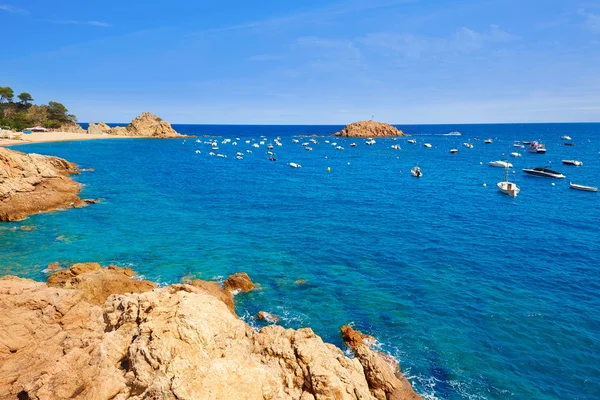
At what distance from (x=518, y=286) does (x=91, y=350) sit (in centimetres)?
2784

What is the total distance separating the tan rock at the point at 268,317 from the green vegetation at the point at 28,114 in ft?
515

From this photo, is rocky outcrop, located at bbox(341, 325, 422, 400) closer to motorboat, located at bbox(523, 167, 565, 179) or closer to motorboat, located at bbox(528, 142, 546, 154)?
motorboat, located at bbox(523, 167, 565, 179)

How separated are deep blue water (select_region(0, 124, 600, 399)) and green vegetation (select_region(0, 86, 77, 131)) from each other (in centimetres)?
10923

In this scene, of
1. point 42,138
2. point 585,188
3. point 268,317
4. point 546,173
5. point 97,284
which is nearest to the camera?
point 97,284

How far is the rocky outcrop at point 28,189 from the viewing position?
41044 mm

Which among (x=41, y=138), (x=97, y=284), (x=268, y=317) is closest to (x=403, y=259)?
(x=268, y=317)

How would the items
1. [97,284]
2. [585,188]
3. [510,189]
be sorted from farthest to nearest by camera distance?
[585,188] → [510,189] → [97,284]

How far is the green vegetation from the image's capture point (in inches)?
5561

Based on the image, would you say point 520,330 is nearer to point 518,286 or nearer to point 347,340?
point 518,286

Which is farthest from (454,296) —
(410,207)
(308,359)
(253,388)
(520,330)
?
(410,207)

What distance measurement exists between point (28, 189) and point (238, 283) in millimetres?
35181

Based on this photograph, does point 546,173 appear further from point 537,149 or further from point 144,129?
point 144,129

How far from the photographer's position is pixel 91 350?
11.6 m

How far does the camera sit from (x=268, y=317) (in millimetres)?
22312
